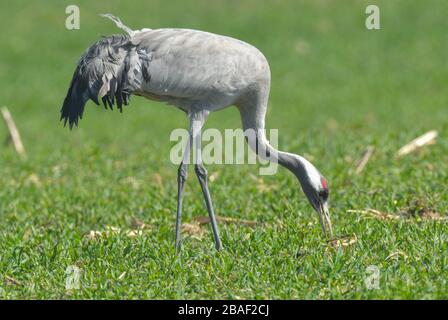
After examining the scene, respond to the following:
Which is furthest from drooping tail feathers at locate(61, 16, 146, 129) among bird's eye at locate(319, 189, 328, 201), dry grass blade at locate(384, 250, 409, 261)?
dry grass blade at locate(384, 250, 409, 261)

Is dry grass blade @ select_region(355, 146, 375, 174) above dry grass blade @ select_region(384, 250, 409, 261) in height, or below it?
above

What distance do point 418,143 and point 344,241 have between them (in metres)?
3.97

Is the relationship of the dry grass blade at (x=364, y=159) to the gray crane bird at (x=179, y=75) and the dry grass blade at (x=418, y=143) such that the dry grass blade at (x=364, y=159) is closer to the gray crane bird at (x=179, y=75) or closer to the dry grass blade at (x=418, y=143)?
the dry grass blade at (x=418, y=143)

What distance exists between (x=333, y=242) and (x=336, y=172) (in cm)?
293

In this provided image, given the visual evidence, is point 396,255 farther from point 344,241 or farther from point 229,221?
point 229,221

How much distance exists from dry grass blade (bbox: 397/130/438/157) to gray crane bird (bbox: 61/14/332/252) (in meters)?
3.55

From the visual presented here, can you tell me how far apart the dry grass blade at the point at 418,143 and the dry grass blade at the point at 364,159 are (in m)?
0.32

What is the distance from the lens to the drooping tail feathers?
661 centimetres

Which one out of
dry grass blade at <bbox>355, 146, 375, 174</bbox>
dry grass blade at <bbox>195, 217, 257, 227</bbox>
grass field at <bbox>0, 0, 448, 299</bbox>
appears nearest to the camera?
grass field at <bbox>0, 0, 448, 299</bbox>

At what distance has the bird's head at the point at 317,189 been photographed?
6875mm

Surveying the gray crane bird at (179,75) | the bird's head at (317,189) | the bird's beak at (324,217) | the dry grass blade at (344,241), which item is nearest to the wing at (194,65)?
the gray crane bird at (179,75)

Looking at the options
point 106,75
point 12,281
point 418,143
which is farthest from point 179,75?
point 418,143

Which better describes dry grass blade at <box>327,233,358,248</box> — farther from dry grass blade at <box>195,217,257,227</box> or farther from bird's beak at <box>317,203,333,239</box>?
dry grass blade at <box>195,217,257,227</box>

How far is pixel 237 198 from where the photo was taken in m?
8.84
